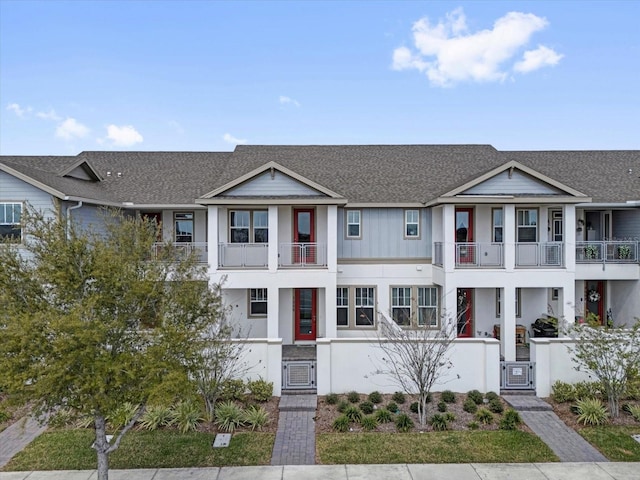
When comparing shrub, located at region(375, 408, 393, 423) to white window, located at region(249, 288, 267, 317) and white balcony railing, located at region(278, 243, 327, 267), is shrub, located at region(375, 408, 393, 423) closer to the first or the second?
white balcony railing, located at region(278, 243, 327, 267)

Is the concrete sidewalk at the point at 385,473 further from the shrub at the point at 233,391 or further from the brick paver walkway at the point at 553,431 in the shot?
the shrub at the point at 233,391

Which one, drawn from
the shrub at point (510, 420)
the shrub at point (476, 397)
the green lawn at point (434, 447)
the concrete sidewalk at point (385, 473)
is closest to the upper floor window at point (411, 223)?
the shrub at point (476, 397)

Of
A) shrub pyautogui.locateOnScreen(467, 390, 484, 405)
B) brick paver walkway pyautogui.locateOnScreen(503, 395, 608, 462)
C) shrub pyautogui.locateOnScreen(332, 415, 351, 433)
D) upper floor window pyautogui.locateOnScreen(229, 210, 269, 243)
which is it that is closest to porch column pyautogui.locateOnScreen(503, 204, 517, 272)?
brick paver walkway pyautogui.locateOnScreen(503, 395, 608, 462)

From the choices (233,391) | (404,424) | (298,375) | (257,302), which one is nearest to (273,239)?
(257,302)

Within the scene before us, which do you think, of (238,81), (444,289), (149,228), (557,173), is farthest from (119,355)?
(238,81)

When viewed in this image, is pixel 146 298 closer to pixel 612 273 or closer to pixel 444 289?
pixel 444 289

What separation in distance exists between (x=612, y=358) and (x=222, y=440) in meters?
9.64

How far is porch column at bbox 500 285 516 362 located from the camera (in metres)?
14.7

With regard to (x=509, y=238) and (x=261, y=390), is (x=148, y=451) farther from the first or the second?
(x=509, y=238)

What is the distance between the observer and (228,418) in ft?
31.9

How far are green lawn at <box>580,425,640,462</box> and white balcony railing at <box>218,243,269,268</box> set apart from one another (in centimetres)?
1083

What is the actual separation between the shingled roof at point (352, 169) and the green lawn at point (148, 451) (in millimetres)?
9271

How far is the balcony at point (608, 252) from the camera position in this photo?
16562 mm

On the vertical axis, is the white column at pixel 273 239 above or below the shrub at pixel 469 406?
above
